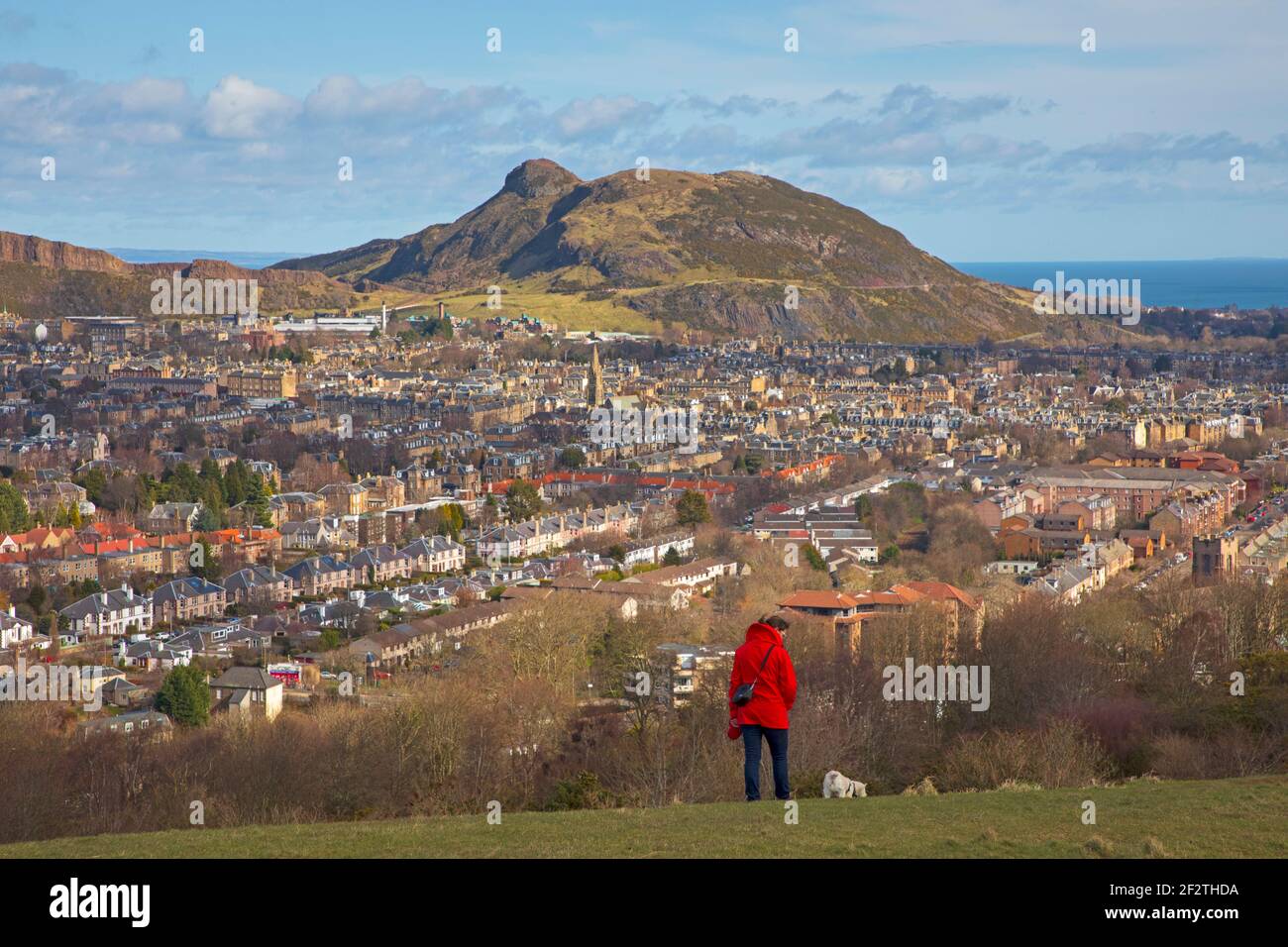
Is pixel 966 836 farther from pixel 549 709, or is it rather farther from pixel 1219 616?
pixel 1219 616

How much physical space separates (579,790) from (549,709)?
7.32 meters

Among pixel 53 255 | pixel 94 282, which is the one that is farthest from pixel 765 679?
pixel 53 255

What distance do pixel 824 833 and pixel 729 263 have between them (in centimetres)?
14731

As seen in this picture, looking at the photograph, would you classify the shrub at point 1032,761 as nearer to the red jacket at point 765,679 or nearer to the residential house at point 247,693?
the red jacket at point 765,679

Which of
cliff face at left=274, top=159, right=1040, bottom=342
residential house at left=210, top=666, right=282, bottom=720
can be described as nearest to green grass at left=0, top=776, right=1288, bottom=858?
residential house at left=210, top=666, right=282, bottom=720

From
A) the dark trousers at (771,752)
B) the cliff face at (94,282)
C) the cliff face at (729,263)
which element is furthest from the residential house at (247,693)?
the cliff face at (94,282)

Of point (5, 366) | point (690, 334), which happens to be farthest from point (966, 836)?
point (690, 334)

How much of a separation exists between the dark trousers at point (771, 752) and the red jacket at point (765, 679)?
11 cm

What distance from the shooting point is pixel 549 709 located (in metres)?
24.1

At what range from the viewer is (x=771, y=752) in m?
11.5

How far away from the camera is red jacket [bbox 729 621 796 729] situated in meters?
10.9

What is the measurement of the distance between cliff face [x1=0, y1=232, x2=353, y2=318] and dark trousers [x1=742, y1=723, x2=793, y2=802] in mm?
143074

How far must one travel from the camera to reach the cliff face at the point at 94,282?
148m

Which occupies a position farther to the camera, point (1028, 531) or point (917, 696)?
point (1028, 531)
